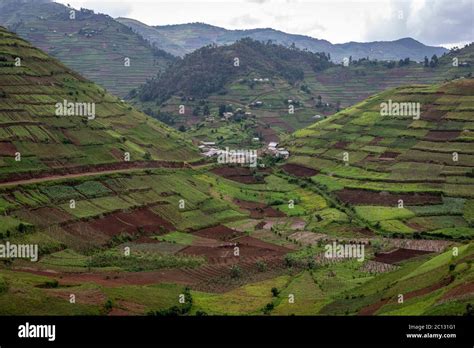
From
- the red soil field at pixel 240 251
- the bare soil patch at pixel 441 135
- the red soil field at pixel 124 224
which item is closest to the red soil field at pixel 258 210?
the red soil field at pixel 240 251

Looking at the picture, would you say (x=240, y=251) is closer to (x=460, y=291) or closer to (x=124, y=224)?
(x=124, y=224)

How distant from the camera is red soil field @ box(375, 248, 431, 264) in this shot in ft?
194

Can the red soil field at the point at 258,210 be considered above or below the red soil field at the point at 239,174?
below

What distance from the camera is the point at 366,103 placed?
126 m

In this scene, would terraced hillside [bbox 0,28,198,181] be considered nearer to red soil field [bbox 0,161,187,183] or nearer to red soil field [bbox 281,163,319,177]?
red soil field [bbox 0,161,187,183]

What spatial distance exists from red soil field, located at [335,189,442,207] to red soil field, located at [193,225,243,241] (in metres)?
19.5

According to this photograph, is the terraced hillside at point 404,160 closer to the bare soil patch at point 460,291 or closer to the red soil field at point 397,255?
the red soil field at point 397,255

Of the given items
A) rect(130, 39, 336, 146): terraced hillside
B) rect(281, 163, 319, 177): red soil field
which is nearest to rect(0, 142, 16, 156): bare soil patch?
rect(281, 163, 319, 177): red soil field

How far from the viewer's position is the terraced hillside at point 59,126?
72.9 meters

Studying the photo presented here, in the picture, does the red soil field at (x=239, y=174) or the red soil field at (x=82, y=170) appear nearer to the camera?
the red soil field at (x=82, y=170)

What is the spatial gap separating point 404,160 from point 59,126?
53.3 m

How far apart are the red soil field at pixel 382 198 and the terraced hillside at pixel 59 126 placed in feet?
99.3

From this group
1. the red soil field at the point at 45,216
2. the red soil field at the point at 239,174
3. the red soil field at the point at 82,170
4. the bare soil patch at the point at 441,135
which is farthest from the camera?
the red soil field at the point at 239,174

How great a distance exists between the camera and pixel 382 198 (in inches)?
3167
